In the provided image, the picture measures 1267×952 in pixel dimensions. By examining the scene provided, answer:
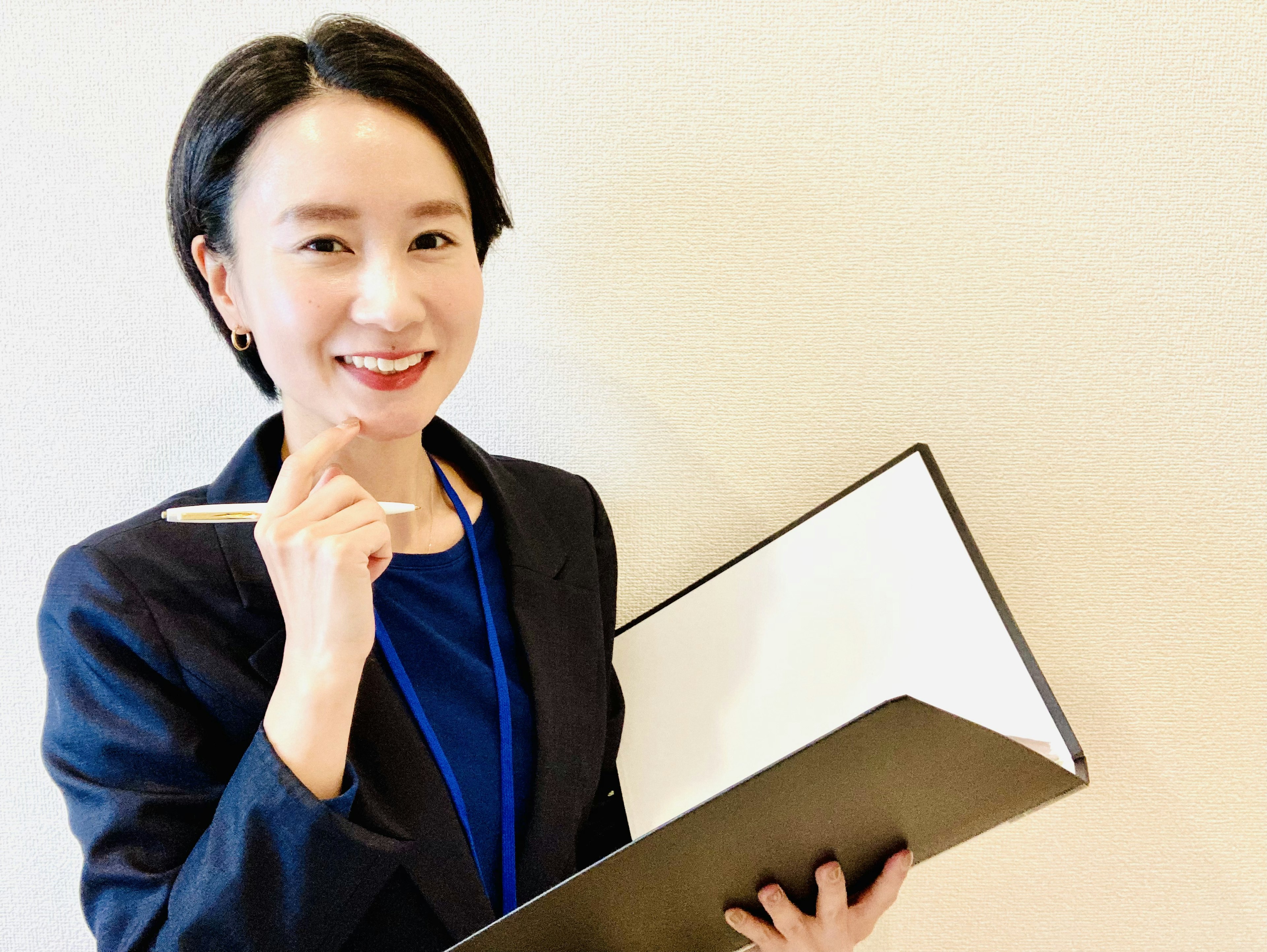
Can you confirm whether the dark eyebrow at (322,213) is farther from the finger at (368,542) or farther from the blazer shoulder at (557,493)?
the blazer shoulder at (557,493)

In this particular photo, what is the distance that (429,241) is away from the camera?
0.87 meters

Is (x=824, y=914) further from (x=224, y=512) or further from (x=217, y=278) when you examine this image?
(x=217, y=278)

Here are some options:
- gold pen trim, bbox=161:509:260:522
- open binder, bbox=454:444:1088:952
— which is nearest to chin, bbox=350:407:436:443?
gold pen trim, bbox=161:509:260:522

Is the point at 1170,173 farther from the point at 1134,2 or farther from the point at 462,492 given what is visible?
the point at 462,492

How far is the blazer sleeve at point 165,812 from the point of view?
0.77 m

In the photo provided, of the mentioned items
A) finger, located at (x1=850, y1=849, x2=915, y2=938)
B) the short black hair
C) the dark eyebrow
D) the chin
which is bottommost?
finger, located at (x1=850, y1=849, x2=915, y2=938)

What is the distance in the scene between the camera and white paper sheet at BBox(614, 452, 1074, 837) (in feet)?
3.31

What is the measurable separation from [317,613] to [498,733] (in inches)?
10.7

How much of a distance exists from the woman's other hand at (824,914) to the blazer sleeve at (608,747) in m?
0.19

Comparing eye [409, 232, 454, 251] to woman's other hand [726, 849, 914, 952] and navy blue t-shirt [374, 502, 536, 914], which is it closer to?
navy blue t-shirt [374, 502, 536, 914]

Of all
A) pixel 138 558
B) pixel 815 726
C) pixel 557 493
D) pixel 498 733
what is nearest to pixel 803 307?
pixel 557 493

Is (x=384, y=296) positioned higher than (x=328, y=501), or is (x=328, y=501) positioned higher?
(x=384, y=296)

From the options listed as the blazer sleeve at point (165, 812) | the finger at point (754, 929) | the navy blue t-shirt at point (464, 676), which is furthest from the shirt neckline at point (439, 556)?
the finger at point (754, 929)

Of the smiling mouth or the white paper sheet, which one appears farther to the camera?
the white paper sheet
